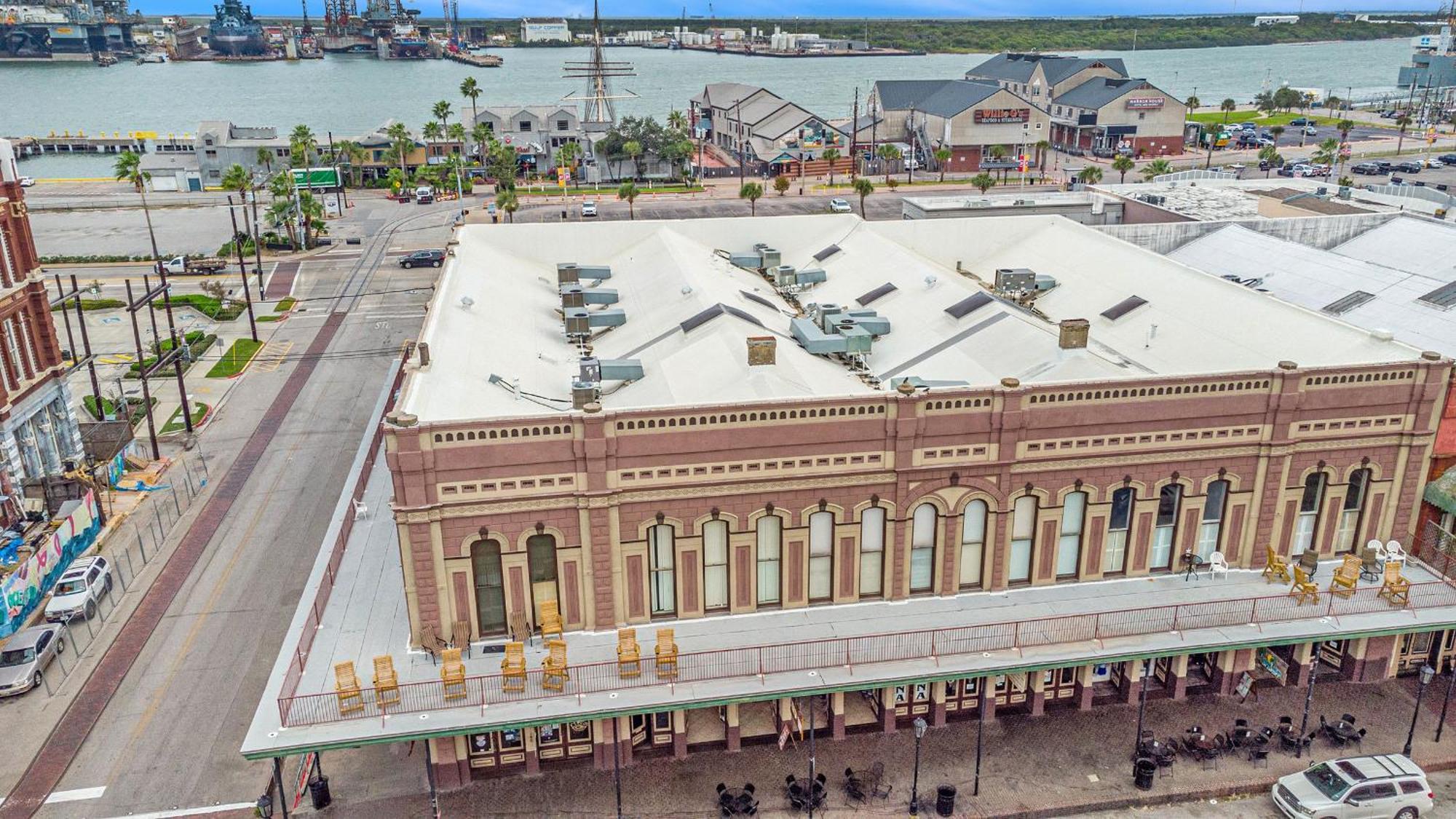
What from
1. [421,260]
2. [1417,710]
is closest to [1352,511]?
[1417,710]

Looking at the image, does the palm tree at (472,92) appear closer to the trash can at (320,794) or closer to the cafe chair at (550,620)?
the cafe chair at (550,620)

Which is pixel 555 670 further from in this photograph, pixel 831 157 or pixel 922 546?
pixel 831 157

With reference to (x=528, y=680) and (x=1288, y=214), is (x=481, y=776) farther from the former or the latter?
(x=1288, y=214)

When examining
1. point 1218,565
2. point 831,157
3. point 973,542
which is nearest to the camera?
point 973,542

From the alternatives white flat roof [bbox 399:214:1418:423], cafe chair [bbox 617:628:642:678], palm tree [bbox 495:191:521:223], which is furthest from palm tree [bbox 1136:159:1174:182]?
cafe chair [bbox 617:628:642:678]

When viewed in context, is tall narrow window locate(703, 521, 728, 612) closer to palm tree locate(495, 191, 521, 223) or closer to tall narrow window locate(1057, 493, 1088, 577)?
tall narrow window locate(1057, 493, 1088, 577)

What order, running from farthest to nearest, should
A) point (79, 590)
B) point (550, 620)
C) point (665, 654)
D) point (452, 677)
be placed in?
1. point (79, 590)
2. point (550, 620)
3. point (665, 654)
4. point (452, 677)

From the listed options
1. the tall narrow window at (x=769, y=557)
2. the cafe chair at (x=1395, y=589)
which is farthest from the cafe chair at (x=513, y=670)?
the cafe chair at (x=1395, y=589)
